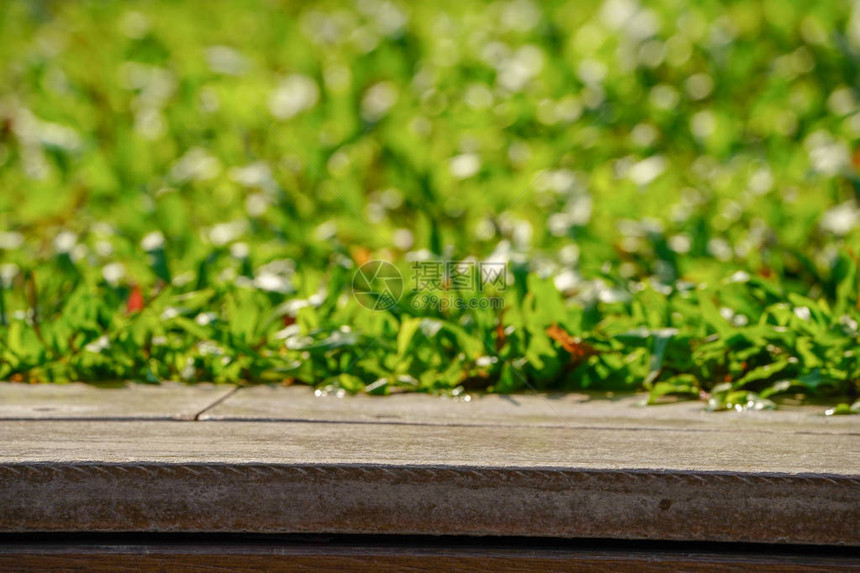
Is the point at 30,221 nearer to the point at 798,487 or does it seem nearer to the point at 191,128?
the point at 191,128

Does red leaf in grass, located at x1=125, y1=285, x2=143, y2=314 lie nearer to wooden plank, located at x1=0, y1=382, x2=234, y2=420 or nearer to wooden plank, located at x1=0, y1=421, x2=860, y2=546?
wooden plank, located at x1=0, y1=382, x2=234, y2=420

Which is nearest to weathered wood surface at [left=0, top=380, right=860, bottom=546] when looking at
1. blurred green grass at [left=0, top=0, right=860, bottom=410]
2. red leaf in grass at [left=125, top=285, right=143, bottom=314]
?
blurred green grass at [left=0, top=0, right=860, bottom=410]

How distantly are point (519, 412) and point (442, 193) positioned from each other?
1.52 metres

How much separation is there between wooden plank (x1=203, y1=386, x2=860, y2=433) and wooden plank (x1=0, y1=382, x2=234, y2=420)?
8 centimetres

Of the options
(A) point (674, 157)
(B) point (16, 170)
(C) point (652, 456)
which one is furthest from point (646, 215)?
(B) point (16, 170)

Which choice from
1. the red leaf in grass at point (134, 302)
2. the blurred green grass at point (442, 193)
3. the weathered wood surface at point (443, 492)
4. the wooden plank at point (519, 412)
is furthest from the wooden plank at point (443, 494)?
the red leaf in grass at point (134, 302)

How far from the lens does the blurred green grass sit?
93.9 inches

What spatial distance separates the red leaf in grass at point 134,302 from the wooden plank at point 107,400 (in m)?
0.42

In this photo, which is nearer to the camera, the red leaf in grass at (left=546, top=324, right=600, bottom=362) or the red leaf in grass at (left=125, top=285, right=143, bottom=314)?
the red leaf in grass at (left=546, top=324, right=600, bottom=362)

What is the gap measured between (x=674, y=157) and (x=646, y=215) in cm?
67

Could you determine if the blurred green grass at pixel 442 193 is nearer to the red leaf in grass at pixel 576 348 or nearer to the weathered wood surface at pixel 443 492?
the red leaf in grass at pixel 576 348

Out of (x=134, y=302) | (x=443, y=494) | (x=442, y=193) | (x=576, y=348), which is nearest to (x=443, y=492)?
(x=443, y=494)

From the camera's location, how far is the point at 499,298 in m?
2.64

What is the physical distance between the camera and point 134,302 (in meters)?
2.80
